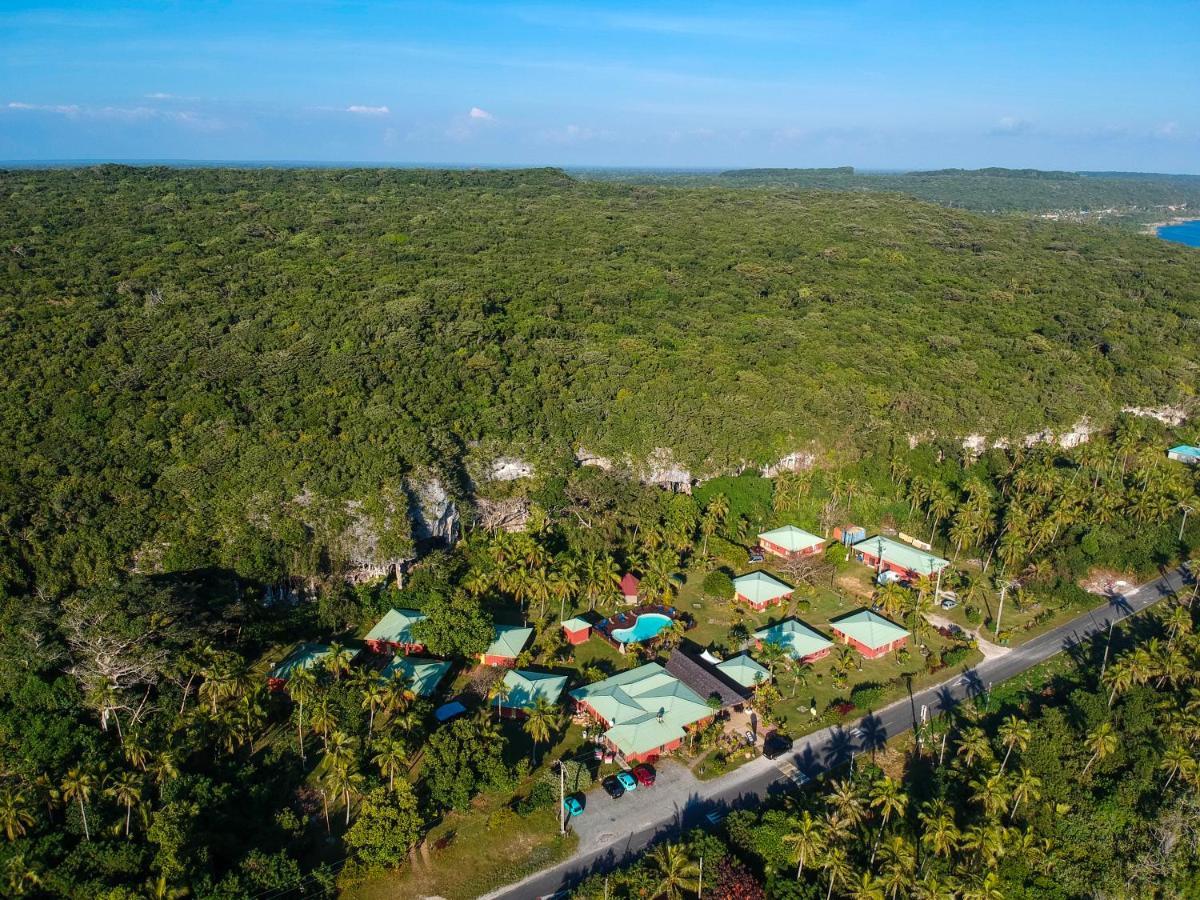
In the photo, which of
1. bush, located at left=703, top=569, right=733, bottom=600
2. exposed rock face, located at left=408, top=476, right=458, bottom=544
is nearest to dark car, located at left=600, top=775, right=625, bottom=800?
bush, located at left=703, top=569, right=733, bottom=600

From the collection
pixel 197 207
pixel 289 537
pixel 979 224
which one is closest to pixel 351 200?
pixel 197 207

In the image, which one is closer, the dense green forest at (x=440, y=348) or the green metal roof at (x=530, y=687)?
the green metal roof at (x=530, y=687)

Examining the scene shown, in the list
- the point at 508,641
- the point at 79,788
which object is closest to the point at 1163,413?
the point at 508,641

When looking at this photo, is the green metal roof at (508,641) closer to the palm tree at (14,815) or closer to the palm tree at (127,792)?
the palm tree at (127,792)

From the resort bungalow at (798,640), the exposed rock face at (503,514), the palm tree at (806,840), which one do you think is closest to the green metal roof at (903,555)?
the resort bungalow at (798,640)

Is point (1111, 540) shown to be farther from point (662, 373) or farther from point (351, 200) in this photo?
point (351, 200)

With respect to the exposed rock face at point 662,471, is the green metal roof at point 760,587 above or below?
below
